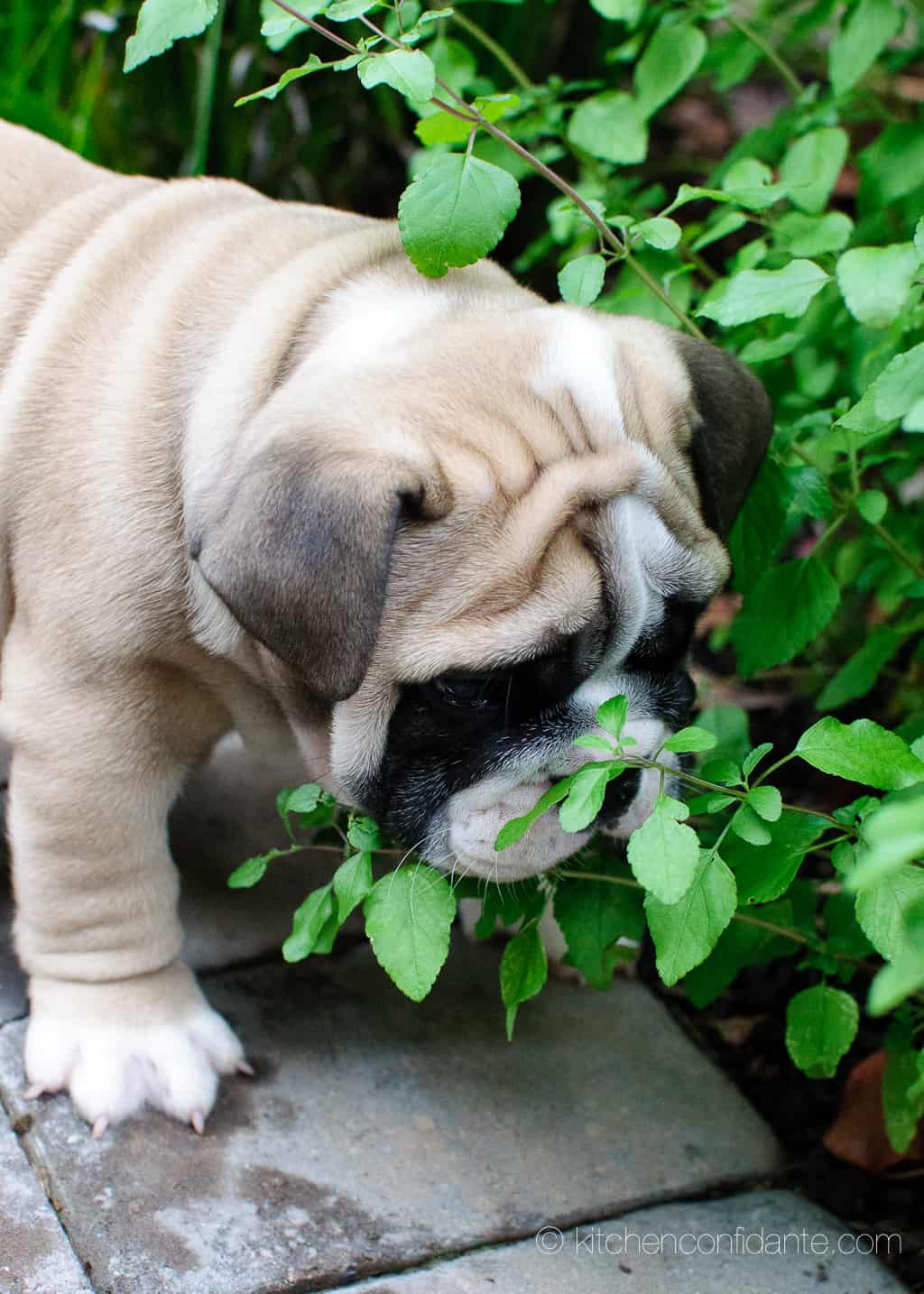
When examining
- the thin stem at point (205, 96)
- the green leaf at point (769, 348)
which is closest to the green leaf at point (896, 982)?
the green leaf at point (769, 348)

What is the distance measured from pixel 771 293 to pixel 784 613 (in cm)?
75

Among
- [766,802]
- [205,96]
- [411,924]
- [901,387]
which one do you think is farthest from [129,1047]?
[205,96]

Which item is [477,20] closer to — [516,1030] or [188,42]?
[188,42]

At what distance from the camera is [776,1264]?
8.82ft

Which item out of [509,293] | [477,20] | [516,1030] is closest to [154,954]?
[516,1030]

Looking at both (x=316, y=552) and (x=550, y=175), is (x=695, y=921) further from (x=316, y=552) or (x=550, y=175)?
(x=550, y=175)

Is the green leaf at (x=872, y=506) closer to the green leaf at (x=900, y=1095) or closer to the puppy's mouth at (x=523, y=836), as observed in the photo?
the puppy's mouth at (x=523, y=836)

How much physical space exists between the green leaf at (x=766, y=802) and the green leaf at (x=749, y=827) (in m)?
0.01

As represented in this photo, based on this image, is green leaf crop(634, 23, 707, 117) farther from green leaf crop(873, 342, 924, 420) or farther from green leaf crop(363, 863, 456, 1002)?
green leaf crop(363, 863, 456, 1002)

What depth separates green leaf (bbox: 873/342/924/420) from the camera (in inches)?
82.4

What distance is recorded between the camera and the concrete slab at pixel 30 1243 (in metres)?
2.36

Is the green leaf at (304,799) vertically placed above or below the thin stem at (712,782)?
below

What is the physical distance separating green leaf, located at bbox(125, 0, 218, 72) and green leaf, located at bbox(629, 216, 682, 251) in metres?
0.82

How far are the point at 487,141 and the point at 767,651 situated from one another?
4.47ft
